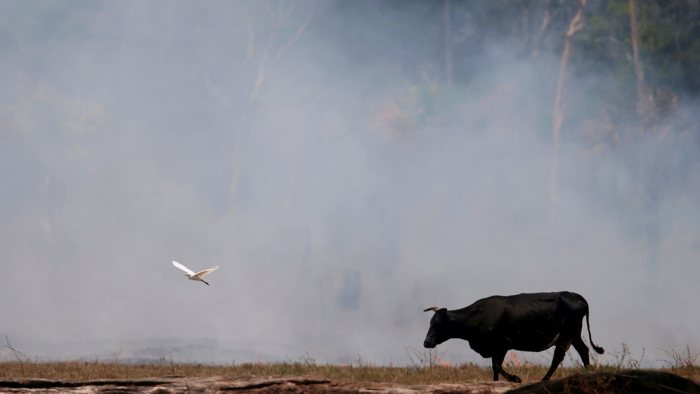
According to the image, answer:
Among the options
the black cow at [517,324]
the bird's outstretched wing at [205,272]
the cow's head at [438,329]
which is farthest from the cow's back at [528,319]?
the bird's outstretched wing at [205,272]

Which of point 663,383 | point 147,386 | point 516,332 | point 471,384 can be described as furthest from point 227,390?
point 516,332

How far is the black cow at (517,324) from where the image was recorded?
10.5 m

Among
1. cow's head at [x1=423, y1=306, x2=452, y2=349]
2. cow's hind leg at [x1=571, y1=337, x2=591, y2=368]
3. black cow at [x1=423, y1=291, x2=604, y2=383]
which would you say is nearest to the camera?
black cow at [x1=423, y1=291, x2=604, y2=383]

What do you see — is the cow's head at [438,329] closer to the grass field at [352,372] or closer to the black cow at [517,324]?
the black cow at [517,324]

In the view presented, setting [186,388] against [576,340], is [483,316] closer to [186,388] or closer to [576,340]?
[576,340]

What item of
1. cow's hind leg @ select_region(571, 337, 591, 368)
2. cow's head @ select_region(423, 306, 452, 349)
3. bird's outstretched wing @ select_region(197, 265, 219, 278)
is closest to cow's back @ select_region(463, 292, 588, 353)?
cow's hind leg @ select_region(571, 337, 591, 368)

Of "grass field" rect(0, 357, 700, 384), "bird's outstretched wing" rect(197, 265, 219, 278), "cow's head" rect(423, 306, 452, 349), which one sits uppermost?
"bird's outstretched wing" rect(197, 265, 219, 278)

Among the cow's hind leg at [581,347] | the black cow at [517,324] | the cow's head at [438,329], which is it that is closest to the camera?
the black cow at [517,324]

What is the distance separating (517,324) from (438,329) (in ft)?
5.80

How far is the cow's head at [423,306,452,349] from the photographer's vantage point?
432 inches

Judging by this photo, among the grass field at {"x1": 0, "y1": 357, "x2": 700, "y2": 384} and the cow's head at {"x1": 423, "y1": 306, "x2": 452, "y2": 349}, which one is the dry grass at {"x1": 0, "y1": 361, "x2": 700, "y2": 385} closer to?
the grass field at {"x1": 0, "y1": 357, "x2": 700, "y2": 384}

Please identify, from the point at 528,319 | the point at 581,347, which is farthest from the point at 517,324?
the point at 581,347

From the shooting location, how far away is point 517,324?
10.5m

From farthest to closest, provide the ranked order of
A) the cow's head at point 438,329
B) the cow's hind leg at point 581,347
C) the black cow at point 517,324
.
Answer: the cow's head at point 438,329
the cow's hind leg at point 581,347
the black cow at point 517,324
